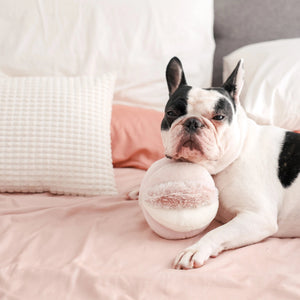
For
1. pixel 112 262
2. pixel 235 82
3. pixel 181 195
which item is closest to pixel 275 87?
pixel 235 82

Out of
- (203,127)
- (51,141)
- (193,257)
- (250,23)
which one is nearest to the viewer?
(193,257)

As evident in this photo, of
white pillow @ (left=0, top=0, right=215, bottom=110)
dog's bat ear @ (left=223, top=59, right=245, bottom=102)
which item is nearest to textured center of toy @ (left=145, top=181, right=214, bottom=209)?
dog's bat ear @ (left=223, top=59, right=245, bottom=102)

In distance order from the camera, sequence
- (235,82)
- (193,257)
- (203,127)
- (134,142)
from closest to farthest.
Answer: (193,257), (203,127), (235,82), (134,142)

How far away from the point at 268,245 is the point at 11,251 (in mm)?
691

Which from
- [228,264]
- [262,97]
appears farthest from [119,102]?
[228,264]

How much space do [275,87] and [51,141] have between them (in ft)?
3.17

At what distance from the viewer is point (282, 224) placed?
107 cm

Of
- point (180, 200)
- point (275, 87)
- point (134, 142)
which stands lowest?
point (134, 142)

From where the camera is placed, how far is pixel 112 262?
3.01 feet

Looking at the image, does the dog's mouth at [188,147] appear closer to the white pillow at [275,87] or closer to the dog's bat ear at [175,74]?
the dog's bat ear at [175,74]

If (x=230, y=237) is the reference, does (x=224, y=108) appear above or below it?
above

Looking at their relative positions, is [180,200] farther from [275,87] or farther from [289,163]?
[275,87]

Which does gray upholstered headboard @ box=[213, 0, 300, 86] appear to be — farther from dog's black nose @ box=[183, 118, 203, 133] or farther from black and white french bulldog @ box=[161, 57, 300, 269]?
dog's black nose @ box=[183, 118, 203, 133]

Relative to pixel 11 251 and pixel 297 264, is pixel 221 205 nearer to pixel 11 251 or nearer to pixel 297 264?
pixel 297 264
